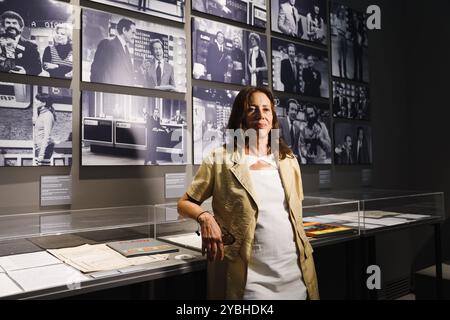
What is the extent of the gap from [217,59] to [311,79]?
1.11 metres

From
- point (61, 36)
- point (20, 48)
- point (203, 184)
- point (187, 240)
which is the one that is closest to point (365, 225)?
point (187, 240)

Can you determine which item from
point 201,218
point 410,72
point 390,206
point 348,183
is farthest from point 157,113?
point 410,72

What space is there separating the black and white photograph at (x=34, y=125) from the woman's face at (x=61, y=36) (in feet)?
0.92

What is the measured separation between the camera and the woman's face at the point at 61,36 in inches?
95.0

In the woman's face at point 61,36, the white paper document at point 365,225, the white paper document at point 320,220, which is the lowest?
the white paper document at point 365,225

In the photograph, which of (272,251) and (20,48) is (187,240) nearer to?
(272,251)

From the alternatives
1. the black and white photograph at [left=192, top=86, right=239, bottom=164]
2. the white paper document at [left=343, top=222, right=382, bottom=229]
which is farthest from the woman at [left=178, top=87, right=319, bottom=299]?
the black and white photograph at [left=192, top=86, right=239, bottom=164]

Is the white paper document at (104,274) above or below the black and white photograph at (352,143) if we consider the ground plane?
below

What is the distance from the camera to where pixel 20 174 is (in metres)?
2.29

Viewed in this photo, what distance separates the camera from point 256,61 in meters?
3.39

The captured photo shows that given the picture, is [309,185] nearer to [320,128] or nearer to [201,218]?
[320,128]

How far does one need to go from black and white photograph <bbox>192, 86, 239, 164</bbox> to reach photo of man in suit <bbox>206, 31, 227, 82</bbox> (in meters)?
0.11

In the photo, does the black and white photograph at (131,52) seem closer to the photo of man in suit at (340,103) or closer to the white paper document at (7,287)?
the white paper document at (7,287)

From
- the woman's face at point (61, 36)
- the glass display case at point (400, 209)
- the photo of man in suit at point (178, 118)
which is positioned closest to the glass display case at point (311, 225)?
the glass display case at point (400, 209)
